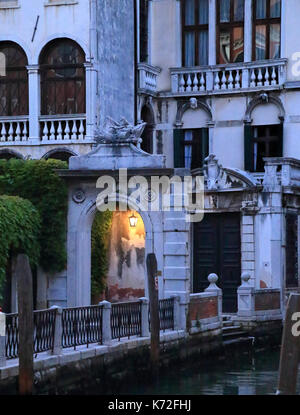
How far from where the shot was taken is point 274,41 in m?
31.7

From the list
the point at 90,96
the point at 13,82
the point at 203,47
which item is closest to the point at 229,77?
the point at 203,47

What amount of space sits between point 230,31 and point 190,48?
1196 millimetres

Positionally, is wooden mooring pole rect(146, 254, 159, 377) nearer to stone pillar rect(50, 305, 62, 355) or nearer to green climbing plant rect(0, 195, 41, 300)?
green climbing plant rect(0, 195, 41, 300)

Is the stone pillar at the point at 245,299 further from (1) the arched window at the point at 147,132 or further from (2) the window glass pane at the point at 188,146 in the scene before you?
(1) the arched window at the point at 147,132

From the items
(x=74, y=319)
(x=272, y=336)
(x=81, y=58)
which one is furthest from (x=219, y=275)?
(x=74, y=319)

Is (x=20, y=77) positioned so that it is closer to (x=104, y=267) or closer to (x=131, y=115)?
(x=131, y=115)

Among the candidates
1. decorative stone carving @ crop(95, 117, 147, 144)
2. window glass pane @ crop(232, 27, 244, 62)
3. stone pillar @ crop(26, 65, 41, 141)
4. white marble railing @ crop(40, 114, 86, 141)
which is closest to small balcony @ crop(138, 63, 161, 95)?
window glass pane @ crop(232, 27, 244, 62)

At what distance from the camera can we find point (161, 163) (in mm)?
23375

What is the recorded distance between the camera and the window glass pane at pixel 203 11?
3250 cm

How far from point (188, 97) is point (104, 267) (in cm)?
793

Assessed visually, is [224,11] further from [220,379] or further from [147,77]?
[220,379]

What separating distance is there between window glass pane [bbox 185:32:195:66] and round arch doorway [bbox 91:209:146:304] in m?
7.11
